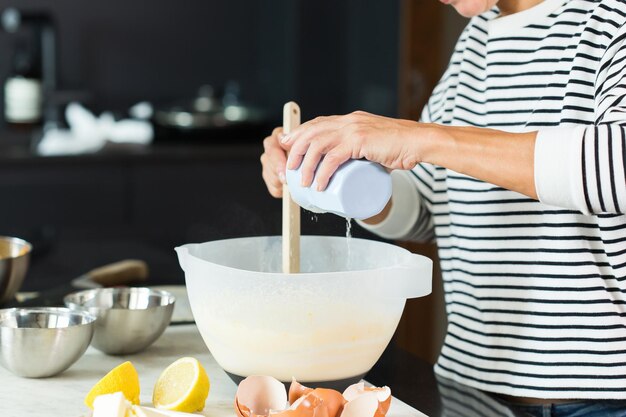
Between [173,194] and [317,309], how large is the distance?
2495 millimetres

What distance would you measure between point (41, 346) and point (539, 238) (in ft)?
2.33

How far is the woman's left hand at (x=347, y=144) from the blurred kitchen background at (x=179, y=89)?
6.33ft

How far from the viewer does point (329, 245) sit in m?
1.37

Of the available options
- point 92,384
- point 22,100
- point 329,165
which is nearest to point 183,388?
point 92,384

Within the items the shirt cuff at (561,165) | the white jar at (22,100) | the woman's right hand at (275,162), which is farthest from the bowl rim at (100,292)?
the white jar at (22,100)

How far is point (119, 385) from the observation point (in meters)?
1.13

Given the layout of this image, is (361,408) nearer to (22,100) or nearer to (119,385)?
(119,385)

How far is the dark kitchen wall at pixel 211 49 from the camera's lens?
4059 mm

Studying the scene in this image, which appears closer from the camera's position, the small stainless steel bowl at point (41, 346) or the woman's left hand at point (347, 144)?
the woman's left hand at point (347, 144)

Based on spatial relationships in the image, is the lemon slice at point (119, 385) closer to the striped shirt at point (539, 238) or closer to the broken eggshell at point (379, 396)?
the broken eggshell at point (379, 396)

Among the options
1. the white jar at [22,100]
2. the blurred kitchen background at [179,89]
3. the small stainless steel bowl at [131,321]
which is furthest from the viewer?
the white jar at [22,100]

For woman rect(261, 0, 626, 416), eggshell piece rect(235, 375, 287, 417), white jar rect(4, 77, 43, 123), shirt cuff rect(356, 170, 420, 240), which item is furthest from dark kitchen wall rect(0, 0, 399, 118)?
eggshell piece rect(235, 375, 287, 417)

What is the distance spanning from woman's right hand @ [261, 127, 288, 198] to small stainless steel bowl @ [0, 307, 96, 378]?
337 millimetres

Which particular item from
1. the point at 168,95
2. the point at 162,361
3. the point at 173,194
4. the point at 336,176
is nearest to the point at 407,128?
the point at 336,176
